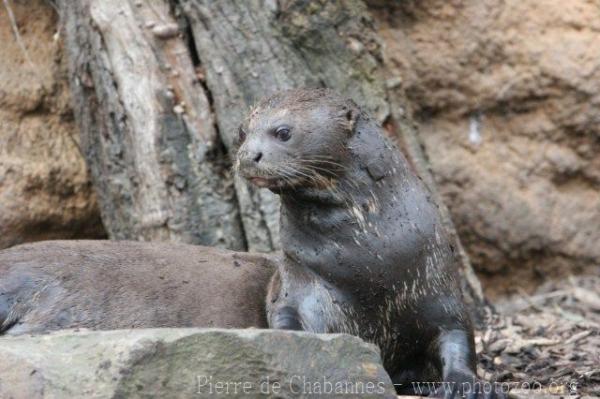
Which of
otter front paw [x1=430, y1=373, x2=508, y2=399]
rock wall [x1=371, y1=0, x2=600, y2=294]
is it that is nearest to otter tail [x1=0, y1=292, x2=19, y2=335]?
otter front paw [x1=430, y1=373, x2=508, y2=399]

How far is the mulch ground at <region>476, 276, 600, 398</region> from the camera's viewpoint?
5289 mm

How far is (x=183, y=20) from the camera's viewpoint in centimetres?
674

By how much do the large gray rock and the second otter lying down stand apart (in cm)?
127

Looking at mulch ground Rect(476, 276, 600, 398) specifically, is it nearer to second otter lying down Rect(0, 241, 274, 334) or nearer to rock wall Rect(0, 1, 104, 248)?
second otter lying down Rect(0, 241, 274, 334)

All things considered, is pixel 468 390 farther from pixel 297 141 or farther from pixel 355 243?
pixel 297 141

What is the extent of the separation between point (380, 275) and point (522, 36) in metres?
3.34

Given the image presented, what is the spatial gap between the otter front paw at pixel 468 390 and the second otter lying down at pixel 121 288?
1.08 metres

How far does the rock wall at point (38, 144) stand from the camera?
7203 millimetres

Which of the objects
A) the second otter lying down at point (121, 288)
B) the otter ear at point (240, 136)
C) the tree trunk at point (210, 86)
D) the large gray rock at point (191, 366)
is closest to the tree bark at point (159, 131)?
the tree trunk at point (210, 86)

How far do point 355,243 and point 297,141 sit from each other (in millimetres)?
498

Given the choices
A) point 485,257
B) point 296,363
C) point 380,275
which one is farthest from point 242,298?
point 485,257

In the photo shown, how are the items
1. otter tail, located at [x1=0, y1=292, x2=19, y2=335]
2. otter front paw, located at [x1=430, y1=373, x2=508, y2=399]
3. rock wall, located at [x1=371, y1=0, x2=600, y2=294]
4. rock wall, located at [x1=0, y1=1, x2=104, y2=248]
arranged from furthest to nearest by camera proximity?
rock wall, located at [x1=371, y1=0, x2=600, y2=294]
rock wall, located at [x1=0, y1=1, x2=104, y2=248]
otter tail, located at [x1=0, y1=292, x2=19, y2=335]
otter front paw, located at [x1=430, y1=373, x2=508, y2=399]

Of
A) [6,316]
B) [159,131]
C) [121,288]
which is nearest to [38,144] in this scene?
[159,131]

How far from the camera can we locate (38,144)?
24.2 feet
